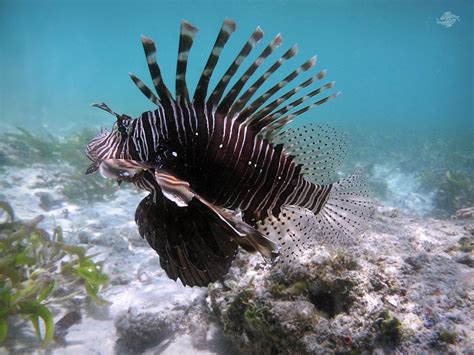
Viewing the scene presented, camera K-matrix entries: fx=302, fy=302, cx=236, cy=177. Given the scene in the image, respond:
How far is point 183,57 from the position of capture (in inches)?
71.6

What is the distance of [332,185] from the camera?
2.62 m

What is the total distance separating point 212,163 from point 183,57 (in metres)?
0.66

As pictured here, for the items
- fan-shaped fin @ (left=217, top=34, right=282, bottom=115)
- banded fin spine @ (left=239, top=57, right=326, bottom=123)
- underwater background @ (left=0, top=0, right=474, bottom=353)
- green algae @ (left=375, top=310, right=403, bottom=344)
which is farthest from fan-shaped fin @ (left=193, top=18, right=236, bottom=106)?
green algae @ (left=375, top=310, right=403, bottom=344)

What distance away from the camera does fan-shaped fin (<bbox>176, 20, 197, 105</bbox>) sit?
176 centimetres

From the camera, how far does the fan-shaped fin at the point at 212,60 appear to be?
70.0 inches

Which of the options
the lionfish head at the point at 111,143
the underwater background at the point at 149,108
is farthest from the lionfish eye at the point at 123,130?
the underwater background at the point at 149,108

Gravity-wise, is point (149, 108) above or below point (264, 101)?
above

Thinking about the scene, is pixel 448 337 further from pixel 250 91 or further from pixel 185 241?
pixel 250 91

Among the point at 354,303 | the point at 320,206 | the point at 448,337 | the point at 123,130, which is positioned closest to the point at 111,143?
the point at 123,130

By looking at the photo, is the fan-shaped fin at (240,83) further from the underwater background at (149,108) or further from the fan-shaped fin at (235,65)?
the underwater background at (149,108)

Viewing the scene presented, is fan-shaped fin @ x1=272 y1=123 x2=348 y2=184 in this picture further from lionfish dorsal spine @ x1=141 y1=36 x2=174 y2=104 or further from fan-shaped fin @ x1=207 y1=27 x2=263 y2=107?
lionfish dorsal spine @ x1=141 y1=36 x2=174 y2=104

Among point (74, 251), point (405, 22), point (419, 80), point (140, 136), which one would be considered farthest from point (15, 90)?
point (419, 80)

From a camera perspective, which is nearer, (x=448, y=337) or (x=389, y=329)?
(x=448, y=337)

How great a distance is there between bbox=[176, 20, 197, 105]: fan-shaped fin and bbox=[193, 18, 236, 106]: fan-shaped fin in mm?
83
